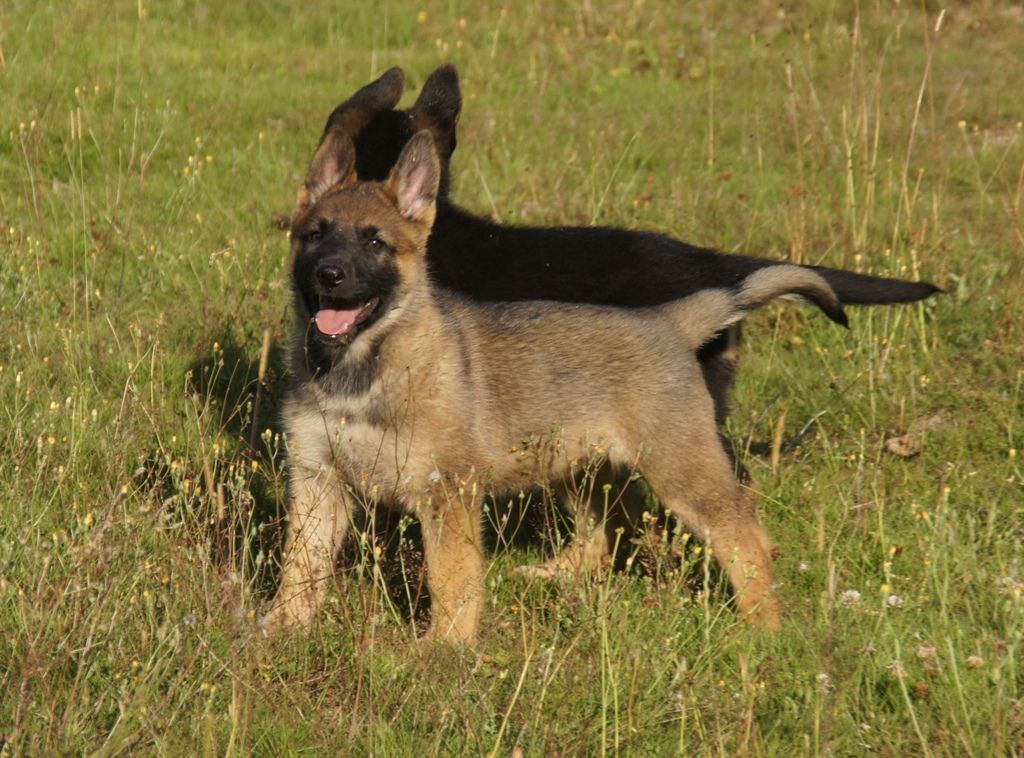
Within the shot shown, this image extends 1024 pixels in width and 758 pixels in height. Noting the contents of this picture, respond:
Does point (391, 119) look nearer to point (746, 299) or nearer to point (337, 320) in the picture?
point (337, 320)

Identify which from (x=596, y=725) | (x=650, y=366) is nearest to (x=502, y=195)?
(x=650, y=366)

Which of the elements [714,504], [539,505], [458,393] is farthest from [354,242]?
[714,504]

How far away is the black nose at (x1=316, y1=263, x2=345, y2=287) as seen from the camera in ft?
15.3

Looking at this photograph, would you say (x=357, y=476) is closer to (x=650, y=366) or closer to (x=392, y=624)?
(x=392, y=624)

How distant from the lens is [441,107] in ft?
21.2

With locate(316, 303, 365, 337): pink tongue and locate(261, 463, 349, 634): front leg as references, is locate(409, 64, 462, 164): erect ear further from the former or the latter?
locate(261, 463, 349, 634): front leg

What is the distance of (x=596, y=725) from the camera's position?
3637mm

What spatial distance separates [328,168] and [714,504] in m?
1.79

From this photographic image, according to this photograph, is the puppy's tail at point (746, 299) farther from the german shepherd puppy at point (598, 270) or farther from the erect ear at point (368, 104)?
the erect ear at point (368, 104)

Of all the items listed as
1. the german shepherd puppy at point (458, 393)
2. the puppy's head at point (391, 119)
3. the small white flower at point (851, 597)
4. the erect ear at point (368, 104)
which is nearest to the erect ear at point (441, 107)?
the puppy's head at point (391, 119)

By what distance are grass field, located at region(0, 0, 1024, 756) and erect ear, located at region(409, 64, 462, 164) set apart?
3.24 feet

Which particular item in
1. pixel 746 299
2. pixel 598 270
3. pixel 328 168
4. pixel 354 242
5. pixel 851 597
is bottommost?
pixel 851 597

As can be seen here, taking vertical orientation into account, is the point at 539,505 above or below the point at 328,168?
below

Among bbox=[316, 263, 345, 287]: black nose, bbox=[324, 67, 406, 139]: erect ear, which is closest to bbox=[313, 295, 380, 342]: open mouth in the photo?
bbox=[316, 263, 345, 287]: black nose
